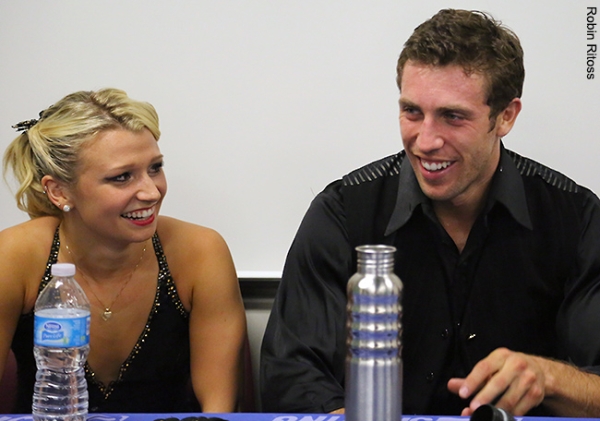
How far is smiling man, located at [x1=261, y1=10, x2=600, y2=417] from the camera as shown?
1.75 meters

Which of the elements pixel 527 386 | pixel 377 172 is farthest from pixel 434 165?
pixel 527 386

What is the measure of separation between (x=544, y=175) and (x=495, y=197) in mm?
155

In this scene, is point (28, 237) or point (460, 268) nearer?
point (460, 268)

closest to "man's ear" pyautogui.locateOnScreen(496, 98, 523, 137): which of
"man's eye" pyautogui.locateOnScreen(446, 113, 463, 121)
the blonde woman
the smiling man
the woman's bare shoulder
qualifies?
the smiling man

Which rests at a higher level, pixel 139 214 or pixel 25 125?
pixel 25 125

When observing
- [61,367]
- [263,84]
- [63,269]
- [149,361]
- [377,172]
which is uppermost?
[263,84]

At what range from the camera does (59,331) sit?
124 cm

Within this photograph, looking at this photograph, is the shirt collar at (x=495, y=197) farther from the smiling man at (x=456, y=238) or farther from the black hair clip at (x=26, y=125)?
the black hair clip at (x=26, y=125)

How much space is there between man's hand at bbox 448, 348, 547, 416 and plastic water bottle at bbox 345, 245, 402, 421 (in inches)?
14.7

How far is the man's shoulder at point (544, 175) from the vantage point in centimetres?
188

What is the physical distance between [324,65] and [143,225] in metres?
0.67

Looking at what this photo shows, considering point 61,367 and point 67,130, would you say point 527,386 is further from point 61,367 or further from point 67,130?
A: point 67,130

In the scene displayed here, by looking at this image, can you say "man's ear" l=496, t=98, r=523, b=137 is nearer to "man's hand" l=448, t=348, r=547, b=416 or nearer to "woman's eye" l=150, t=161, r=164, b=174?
"man's hand" l=448, t=348, r=547, b=416

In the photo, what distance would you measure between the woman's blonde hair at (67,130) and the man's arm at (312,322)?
1.70 feet
